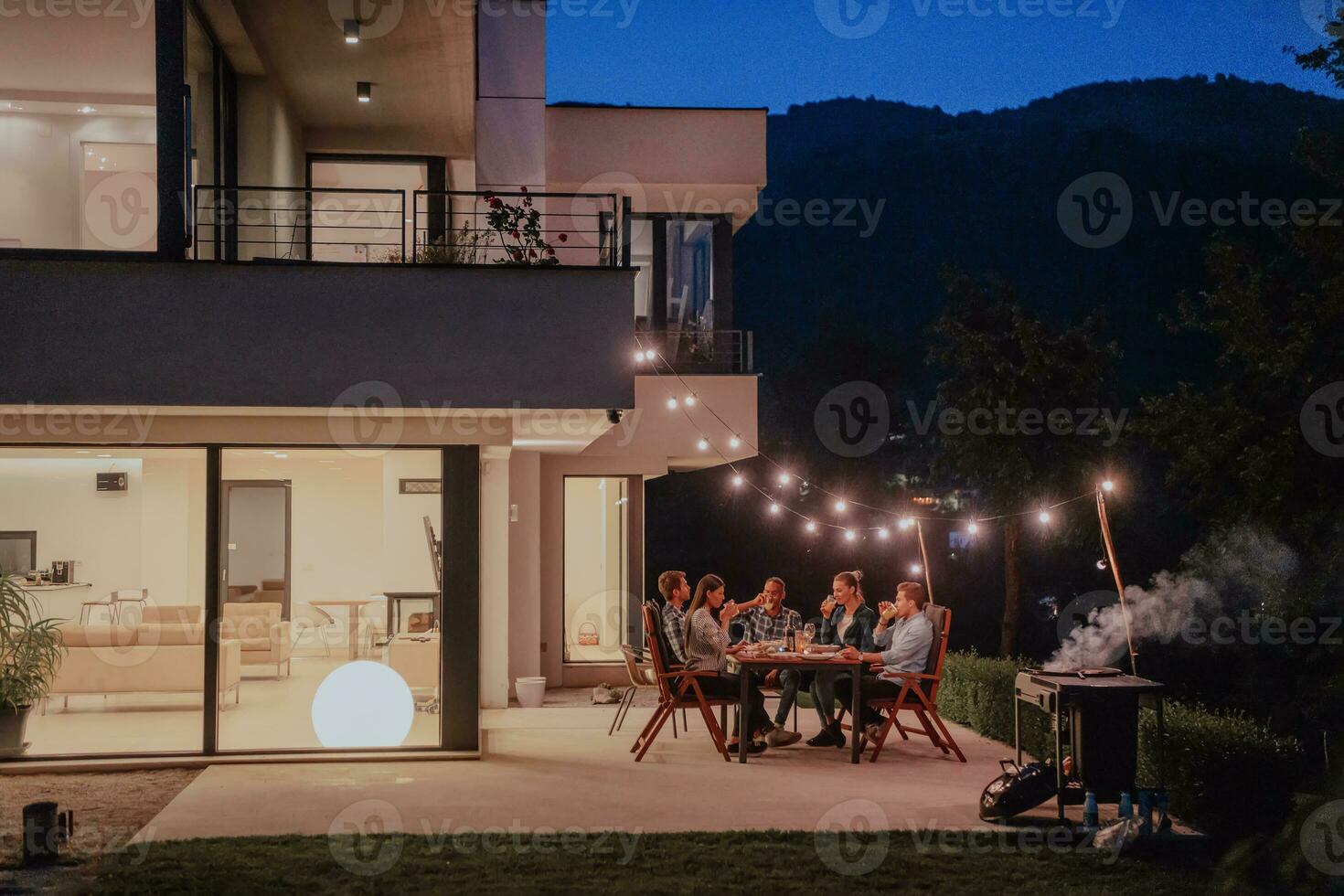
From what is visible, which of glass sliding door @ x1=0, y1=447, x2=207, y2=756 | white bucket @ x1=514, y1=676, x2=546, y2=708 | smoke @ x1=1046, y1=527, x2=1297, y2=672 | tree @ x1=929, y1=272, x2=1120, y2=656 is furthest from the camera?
tree @ x1=929, y1=272, x2=1120, y2=656

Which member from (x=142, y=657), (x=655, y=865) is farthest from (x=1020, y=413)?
(x=655, y=865)

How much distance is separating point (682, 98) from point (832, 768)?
121 metres

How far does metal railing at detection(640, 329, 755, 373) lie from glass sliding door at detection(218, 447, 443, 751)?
4.85 meters

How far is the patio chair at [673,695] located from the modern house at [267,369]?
1.33 meters

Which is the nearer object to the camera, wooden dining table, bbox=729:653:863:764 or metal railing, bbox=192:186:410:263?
metal railing, bbox=192:186:410:263

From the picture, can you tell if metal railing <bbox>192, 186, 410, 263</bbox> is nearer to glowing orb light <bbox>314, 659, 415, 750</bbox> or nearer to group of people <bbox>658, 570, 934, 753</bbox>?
glowing orb light <bbox>314, 659, 415, 750</bbox>

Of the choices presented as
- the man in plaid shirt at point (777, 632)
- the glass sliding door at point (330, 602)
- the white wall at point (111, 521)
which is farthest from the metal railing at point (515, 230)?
the man in plaid shirt at point (777, 632)

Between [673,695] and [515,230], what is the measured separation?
358cm

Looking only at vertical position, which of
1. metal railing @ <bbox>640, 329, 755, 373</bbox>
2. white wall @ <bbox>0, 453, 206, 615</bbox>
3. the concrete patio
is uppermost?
metal railing @ <bbox>640, 329, 755, 373</bbox>

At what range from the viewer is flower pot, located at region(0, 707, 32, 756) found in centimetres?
920

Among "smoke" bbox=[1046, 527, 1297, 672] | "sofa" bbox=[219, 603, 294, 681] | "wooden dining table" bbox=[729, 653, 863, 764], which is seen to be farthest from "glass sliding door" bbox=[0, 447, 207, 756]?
"smoke" bbox=[1046, 527, 1297, 672]

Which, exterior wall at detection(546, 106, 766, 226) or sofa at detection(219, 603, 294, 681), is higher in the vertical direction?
exterior wall at detection(546, 106, 766, 226)

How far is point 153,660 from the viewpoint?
9719mm

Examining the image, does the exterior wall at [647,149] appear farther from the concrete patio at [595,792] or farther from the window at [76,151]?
the concrete patio at [595,792]
